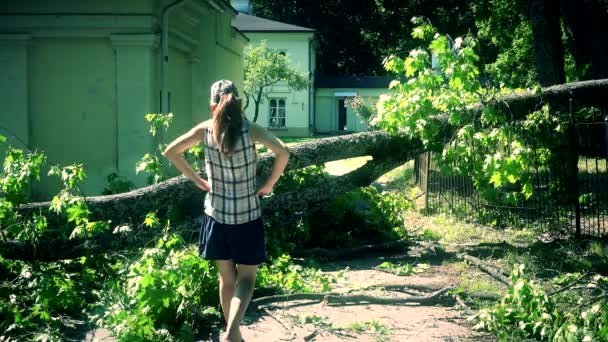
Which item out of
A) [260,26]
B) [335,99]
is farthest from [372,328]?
[335,99]

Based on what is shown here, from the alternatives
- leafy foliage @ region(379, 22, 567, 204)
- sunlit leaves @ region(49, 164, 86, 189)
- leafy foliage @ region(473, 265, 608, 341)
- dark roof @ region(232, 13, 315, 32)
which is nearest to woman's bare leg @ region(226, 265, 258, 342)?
leafy foliage @ region(473, 265, 608, 341)

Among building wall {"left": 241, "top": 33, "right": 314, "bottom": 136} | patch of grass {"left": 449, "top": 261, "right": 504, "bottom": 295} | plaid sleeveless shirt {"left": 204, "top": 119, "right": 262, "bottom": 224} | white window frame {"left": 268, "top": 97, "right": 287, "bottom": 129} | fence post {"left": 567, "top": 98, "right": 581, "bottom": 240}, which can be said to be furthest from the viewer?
white window frame {"left": 268, "top": 97, "right": 287, "bottom": 129}

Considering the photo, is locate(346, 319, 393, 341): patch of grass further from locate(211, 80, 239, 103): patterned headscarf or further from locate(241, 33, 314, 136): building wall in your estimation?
locate(241, 33, 314, 136): building wall

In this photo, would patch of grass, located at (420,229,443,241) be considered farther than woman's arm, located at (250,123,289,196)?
Yes

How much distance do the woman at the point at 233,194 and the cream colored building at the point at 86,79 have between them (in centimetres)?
719

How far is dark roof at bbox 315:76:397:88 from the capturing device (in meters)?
47.6

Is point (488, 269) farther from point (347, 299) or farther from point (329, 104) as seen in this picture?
point (329, 104)

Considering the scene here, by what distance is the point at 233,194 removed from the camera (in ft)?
14.5

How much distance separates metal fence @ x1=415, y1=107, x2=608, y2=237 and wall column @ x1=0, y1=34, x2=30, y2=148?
6751mm

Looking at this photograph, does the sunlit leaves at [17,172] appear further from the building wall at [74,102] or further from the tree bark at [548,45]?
the tree bark at [548,45]

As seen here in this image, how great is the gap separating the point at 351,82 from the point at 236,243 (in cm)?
4446

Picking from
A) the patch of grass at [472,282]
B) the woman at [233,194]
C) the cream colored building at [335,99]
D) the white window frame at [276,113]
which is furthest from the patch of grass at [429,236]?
the cream colored building at [335,99]

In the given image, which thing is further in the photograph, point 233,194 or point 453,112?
point 453,112

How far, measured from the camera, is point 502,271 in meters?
7.23
